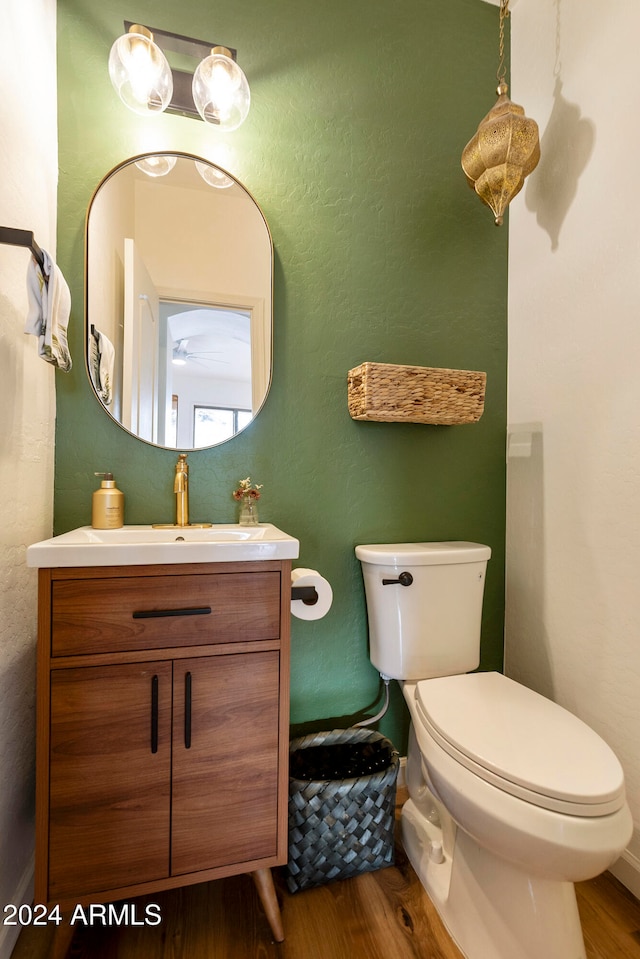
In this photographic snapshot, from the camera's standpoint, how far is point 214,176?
1351mm

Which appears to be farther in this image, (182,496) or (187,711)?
(182,496)

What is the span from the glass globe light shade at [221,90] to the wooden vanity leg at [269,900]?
1.98 metres

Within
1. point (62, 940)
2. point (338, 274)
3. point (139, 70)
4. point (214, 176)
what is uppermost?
point (139, 70)

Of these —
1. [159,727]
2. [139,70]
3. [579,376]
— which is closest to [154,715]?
[159,727]

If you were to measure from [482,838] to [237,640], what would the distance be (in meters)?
0.63

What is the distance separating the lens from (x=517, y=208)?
63.5 inches

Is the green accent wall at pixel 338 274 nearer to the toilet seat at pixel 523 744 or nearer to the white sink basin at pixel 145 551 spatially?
the white sink basin at pixel 145 551

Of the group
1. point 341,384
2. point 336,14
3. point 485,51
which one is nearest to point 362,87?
point 336,14

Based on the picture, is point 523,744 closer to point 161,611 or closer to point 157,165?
point 161,611

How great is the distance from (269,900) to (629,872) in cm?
94

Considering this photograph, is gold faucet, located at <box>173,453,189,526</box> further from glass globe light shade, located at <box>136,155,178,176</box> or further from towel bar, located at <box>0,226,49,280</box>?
glass globe light shade, located at <box>136,155,178,176</box>

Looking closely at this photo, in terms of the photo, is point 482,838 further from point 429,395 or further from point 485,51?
point 485,51

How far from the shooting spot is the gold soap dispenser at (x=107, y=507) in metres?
1.21

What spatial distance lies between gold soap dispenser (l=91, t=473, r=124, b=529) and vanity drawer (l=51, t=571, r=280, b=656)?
347 millimetres
